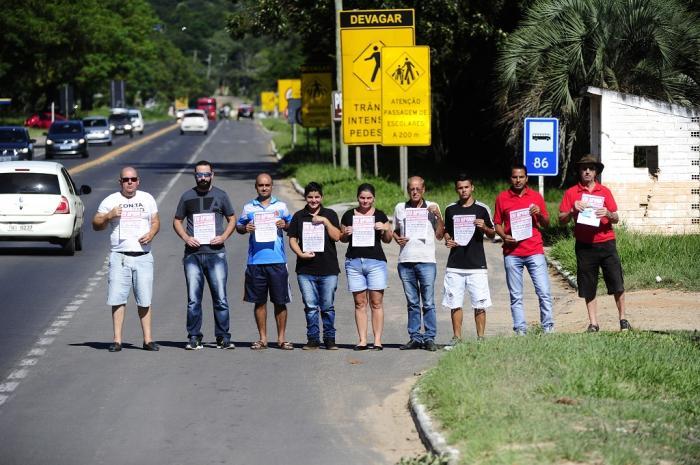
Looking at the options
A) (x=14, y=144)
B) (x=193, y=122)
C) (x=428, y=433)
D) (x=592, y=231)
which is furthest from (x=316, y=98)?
(x=193, y=122)

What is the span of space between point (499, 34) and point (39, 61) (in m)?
67.5

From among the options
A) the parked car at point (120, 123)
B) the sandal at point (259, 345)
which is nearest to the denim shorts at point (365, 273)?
the sandal at point (259, 345)

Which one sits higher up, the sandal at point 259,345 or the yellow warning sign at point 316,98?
the yellow warning sign at point 316,98

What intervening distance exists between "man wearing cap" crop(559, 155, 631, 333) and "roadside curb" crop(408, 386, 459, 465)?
3.75 m

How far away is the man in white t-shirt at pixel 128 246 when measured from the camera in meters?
13.8

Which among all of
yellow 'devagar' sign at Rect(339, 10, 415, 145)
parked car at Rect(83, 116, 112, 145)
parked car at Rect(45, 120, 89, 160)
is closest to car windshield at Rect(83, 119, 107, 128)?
parked car at Rect(83, 116, 112, 145)

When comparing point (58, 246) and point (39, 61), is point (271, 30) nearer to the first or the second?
point (58, 246)

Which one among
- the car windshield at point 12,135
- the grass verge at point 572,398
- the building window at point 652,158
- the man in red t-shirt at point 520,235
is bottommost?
the grass verge at point 572,398

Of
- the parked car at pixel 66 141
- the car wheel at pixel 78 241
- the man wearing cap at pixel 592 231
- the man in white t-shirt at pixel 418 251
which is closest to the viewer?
the man in white t-shirt at pixel 418 251

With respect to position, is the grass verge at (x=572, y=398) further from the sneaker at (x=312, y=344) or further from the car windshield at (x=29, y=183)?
the car windshield at (x=29, y=183)

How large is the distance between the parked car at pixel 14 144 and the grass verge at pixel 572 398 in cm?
3692

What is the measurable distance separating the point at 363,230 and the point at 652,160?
10864mm

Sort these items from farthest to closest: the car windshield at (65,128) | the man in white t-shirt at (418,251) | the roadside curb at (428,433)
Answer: the car windshield at (65,128), the man in white t-shirt at (418,251), the roadside curb at (428,433)

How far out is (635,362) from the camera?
1139cm
